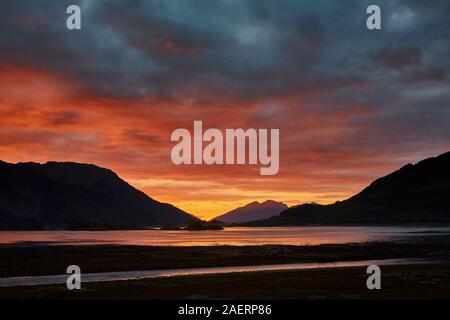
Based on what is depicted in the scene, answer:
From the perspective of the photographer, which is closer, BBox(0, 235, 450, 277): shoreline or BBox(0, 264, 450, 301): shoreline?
BBox(0, 264, 450, 301): shoreline

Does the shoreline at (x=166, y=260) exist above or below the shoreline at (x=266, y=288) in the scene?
below

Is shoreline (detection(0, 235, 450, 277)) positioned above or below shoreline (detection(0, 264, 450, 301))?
below

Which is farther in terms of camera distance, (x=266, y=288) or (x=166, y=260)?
(x=166, y=260)

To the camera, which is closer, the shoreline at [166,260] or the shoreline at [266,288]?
the shoreline at [266,288]

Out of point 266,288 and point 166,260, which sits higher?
point 266,288
